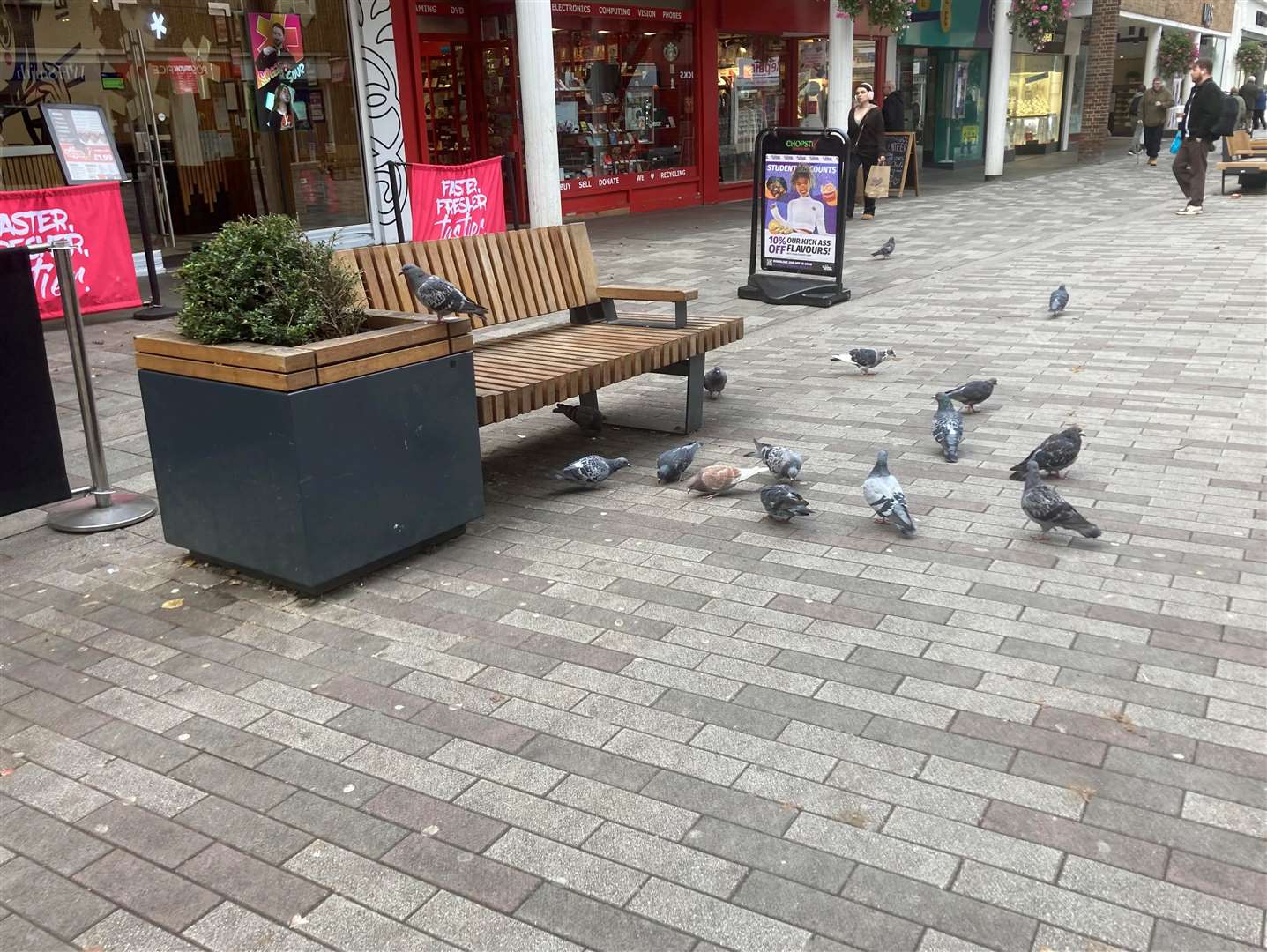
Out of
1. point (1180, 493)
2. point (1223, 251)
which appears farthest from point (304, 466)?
point (1223, 251)

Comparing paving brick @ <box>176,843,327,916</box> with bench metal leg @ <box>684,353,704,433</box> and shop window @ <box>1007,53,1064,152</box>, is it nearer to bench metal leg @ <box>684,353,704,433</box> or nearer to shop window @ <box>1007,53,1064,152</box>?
bench metal leg @ <box>684,353,704,433</box>

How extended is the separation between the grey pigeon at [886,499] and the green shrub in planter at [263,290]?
7.44 feet

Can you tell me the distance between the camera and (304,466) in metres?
3.95

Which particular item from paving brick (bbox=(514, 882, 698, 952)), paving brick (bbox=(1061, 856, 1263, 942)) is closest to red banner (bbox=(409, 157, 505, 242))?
Answer: paving brick (bbox=(514, 882, 698, 952))

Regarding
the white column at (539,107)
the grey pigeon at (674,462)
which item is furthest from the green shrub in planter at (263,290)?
the white column at (539,107)

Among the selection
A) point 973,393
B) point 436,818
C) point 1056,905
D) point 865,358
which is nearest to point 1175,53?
point 865,358

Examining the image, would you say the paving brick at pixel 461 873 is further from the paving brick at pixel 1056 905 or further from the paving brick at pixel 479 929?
the paving brick at pixel 1056 905

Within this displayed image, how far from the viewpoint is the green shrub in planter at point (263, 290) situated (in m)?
4.17

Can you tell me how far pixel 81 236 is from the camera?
902cm

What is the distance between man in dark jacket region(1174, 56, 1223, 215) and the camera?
49.2 feet

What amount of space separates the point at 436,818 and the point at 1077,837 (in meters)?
1.63

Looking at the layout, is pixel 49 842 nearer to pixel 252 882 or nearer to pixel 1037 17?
pixel 252 882

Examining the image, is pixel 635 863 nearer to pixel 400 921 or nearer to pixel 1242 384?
pixel 400 921

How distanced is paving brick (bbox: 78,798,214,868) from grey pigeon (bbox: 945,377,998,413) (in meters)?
4.72
